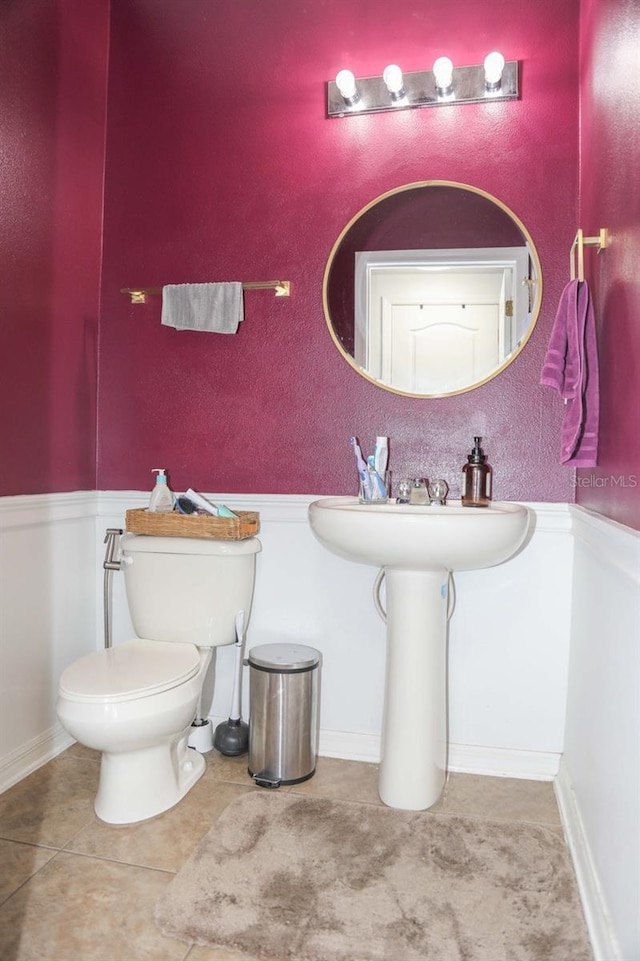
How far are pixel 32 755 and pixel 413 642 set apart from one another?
1.21 m

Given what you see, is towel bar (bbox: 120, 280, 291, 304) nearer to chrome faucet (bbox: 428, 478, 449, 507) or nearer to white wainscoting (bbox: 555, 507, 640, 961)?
chrome faucet (bbox: 428, 478, 449, 507)

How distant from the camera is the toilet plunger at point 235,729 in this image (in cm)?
206

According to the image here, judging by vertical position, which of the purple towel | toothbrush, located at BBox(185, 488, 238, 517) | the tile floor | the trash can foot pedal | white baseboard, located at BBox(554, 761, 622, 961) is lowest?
the tile floor

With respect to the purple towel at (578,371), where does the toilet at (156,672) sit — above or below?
below

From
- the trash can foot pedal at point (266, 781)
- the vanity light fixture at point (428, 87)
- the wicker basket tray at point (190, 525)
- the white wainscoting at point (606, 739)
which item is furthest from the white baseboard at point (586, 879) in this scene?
the vanity light fixture at point (428, 87)

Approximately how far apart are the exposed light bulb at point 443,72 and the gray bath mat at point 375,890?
6.88 feet

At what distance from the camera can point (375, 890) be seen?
4.74 feet

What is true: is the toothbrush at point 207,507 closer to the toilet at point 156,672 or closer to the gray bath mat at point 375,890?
the toilet at point 156,672

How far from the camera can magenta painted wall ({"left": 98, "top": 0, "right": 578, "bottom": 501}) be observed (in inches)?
78.1

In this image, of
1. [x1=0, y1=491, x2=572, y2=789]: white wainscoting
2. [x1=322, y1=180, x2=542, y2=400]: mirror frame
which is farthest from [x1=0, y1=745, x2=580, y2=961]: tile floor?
[x1=322, y1=180, x2=542, y2=400]: mirror frame

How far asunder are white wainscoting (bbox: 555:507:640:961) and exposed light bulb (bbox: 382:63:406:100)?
4.53ft

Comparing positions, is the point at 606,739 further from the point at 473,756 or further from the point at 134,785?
the point at 134,785

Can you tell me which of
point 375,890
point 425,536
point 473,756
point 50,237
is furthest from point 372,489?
point 50,237

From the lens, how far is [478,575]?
2014mm
